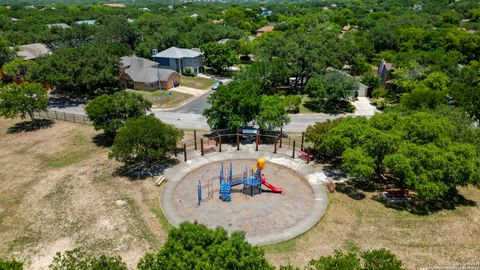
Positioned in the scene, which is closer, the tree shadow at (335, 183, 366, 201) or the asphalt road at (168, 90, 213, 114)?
the tree shadow at (335, 183, 366, 201)

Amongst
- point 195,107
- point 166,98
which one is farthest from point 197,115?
point 166,98

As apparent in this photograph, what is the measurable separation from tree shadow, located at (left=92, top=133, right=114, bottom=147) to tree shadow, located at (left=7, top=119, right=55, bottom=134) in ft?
33.7

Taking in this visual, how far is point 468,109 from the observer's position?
5128 centimetres

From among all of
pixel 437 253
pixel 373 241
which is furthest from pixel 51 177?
pixel 437 253

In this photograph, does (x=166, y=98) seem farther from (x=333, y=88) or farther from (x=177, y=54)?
(x=333, y=88)

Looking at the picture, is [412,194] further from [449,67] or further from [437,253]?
[449,67]

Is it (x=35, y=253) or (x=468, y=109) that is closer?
(x=35, y=253)

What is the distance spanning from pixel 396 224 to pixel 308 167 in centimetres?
1278

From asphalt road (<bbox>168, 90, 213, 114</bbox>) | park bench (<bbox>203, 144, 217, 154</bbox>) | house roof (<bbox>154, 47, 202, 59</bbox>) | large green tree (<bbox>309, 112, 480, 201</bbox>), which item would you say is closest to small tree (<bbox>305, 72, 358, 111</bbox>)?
asphalt road (<bbox>168, 90, 213, 114</bbox>)

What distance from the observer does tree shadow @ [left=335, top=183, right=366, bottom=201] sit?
118 feet

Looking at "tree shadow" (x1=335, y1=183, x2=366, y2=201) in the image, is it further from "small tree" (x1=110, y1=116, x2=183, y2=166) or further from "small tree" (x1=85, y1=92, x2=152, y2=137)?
"small tree" (x1=85, y1=92, x2=152, y2=137)

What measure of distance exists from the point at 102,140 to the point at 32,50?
5430 cm

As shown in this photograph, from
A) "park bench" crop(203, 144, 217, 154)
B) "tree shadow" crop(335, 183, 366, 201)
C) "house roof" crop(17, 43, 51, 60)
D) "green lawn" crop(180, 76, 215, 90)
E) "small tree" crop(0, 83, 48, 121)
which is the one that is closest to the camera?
"tree shadow" crop(335, 183, 366, 201)

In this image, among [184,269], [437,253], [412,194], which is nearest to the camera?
[184,269]
